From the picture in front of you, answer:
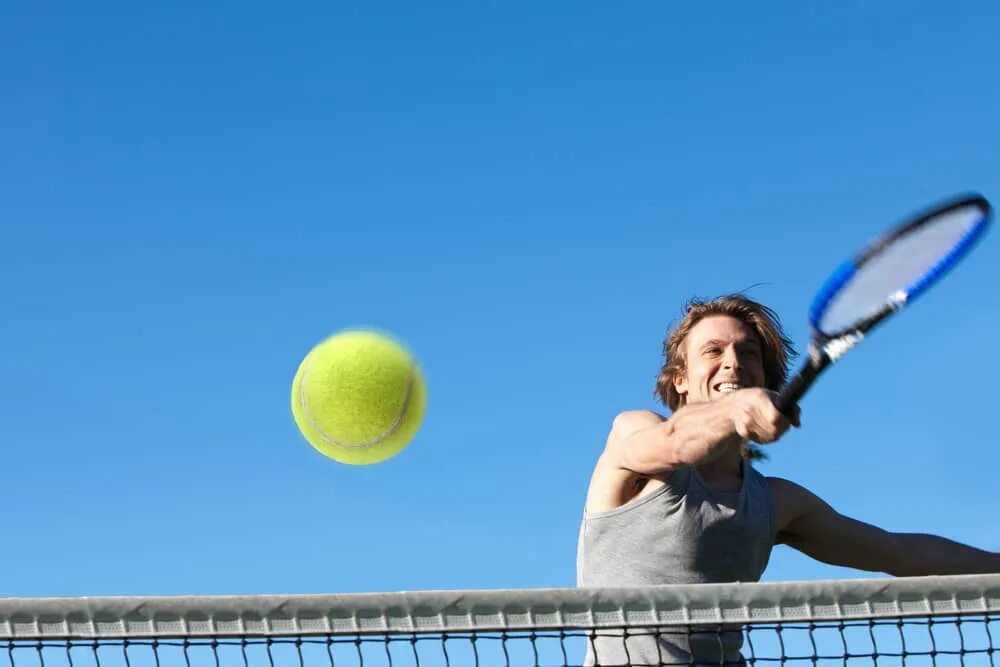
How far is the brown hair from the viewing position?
17.0ft

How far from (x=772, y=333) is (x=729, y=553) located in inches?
41.5

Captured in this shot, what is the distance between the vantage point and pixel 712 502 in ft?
14.7

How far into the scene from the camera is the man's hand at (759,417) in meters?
3.63

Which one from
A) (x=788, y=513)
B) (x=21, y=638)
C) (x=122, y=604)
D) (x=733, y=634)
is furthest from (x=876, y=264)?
(x=21, y=638)

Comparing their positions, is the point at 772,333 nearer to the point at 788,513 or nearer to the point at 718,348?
the point at 718,348

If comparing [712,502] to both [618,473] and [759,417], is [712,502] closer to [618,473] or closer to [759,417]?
[618,473]

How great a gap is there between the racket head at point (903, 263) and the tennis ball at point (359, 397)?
3.62m

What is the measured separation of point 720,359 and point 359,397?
3.10 meters

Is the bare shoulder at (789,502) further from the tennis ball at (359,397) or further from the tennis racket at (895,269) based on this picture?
the tennis ball at (359,397)

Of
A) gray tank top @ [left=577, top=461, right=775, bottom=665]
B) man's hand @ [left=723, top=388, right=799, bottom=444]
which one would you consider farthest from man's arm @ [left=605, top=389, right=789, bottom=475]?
gray tank top @ [left=577, top=461, right=775, bottom=665]

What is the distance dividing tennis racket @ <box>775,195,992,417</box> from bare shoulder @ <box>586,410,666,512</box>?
48cm

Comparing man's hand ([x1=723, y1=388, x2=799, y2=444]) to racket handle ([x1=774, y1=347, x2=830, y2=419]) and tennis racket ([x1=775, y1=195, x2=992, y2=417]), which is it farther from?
tennis racket ([x1=775, y1=195, x2=992, y2=417])

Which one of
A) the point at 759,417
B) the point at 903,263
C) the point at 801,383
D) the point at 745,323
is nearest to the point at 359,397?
the point at 745,323

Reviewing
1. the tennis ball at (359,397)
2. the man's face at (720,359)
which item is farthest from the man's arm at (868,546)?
the tennis ball at (359,397)
